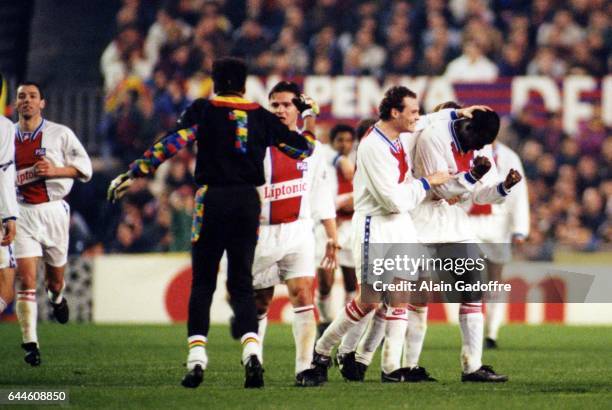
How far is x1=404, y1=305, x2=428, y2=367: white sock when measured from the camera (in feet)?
33.1

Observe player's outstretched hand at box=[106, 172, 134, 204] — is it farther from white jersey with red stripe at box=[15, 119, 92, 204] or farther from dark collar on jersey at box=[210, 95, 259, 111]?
white jersey with red stripe at box=[15, 119, 92, 204]

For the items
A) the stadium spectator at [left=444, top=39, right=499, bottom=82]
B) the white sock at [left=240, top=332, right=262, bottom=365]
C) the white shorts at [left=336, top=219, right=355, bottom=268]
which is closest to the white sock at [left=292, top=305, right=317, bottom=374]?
the white sock at [left=240, top=332, right=262, bottom=365]

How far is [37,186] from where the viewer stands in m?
11.7

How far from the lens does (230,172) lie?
28.2ft

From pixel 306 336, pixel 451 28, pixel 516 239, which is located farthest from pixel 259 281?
pixel 451 28

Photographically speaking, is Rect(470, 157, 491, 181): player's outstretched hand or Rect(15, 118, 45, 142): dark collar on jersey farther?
Rect(15, 118, 45, 142): dark collar on jersey

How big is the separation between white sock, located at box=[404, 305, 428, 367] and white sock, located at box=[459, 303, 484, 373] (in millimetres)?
318

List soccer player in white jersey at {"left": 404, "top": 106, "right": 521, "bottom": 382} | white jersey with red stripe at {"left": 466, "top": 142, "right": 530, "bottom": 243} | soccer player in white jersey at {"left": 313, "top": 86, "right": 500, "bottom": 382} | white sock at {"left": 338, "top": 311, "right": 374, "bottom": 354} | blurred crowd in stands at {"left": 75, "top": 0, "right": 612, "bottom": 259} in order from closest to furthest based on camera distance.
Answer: soccer player in white jersey at {"left": 313, "top": 86, "right": 500, "bottom": 382}, soccer player in white jersey at {"left": 404, "top": 106, "right": 521, "bottom": 382}, white sock at {"left": 338, "top": 311, "right": 374, "bottom": 354}, white jersey with red stripe at {"left": 466, "top": 142, "right": 530, "bottom": 243}, blurred crowd in stands at {"left": 75, "top": 0, "right": 612, "bottom": 259}

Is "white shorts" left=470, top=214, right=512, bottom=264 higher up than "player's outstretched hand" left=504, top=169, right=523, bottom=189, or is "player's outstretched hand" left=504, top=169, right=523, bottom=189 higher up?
"player's outstretched hand" left=504, top=169, right=523, bottom=189

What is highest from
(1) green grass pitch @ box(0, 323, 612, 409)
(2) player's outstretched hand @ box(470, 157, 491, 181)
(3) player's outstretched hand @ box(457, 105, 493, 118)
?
(3) player's outstretched hand @ box(457, 105, 493, 118)

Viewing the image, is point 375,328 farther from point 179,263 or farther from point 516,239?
point 179,263

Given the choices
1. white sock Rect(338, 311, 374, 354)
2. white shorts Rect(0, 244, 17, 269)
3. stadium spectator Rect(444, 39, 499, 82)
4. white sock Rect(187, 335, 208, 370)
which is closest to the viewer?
white sock Rect(187, 335, 208, 370)

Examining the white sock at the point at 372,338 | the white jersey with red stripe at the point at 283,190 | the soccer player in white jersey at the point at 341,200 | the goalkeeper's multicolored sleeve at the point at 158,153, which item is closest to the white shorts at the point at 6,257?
the white jersey with red stripe at the point at 283,190

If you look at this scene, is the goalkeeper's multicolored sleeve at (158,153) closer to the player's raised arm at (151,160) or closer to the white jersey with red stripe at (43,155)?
the player's raised arm at (151,160)
